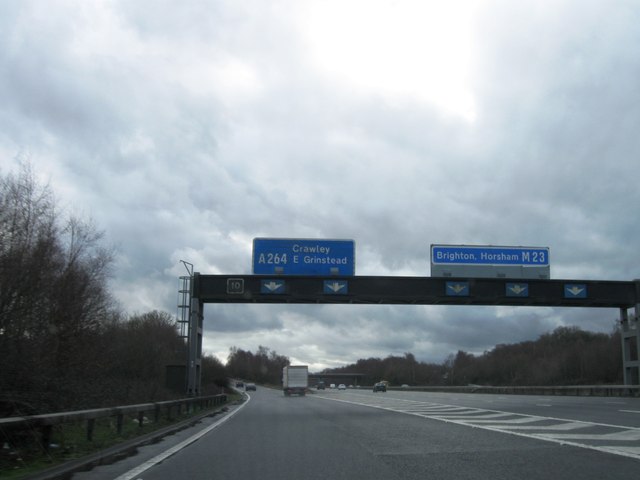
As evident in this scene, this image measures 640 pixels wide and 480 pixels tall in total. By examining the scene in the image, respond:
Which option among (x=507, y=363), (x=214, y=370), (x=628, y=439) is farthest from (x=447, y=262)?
(x=507, y=363)

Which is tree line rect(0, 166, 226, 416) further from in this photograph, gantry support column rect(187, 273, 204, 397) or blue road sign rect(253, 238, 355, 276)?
blue road sign rect(253, 238, 355, 276)

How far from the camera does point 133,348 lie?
51.4 m

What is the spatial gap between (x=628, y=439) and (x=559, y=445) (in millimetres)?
1860

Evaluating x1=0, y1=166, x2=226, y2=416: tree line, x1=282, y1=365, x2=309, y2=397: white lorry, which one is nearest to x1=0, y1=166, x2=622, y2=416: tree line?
x1=0, y1=166, x2=226, y2=416: tree line

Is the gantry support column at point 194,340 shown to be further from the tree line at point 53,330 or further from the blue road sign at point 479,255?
the blue road sign at point 479,255

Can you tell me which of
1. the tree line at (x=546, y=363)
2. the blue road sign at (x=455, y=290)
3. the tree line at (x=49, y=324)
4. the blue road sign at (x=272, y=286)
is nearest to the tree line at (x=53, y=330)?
the tree line at (x=49, y=324)

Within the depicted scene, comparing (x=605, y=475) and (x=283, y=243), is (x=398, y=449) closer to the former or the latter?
(x=605, y=475)

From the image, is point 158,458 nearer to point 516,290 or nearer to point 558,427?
point 558,427

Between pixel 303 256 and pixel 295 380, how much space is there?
48.3 metres

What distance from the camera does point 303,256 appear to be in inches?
1292

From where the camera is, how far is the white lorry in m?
77.1

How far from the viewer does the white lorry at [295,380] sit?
7712cm

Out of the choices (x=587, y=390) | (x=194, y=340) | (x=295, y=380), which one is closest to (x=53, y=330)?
(x=194, y=340)

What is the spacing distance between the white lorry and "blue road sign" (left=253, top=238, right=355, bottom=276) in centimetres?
4610
